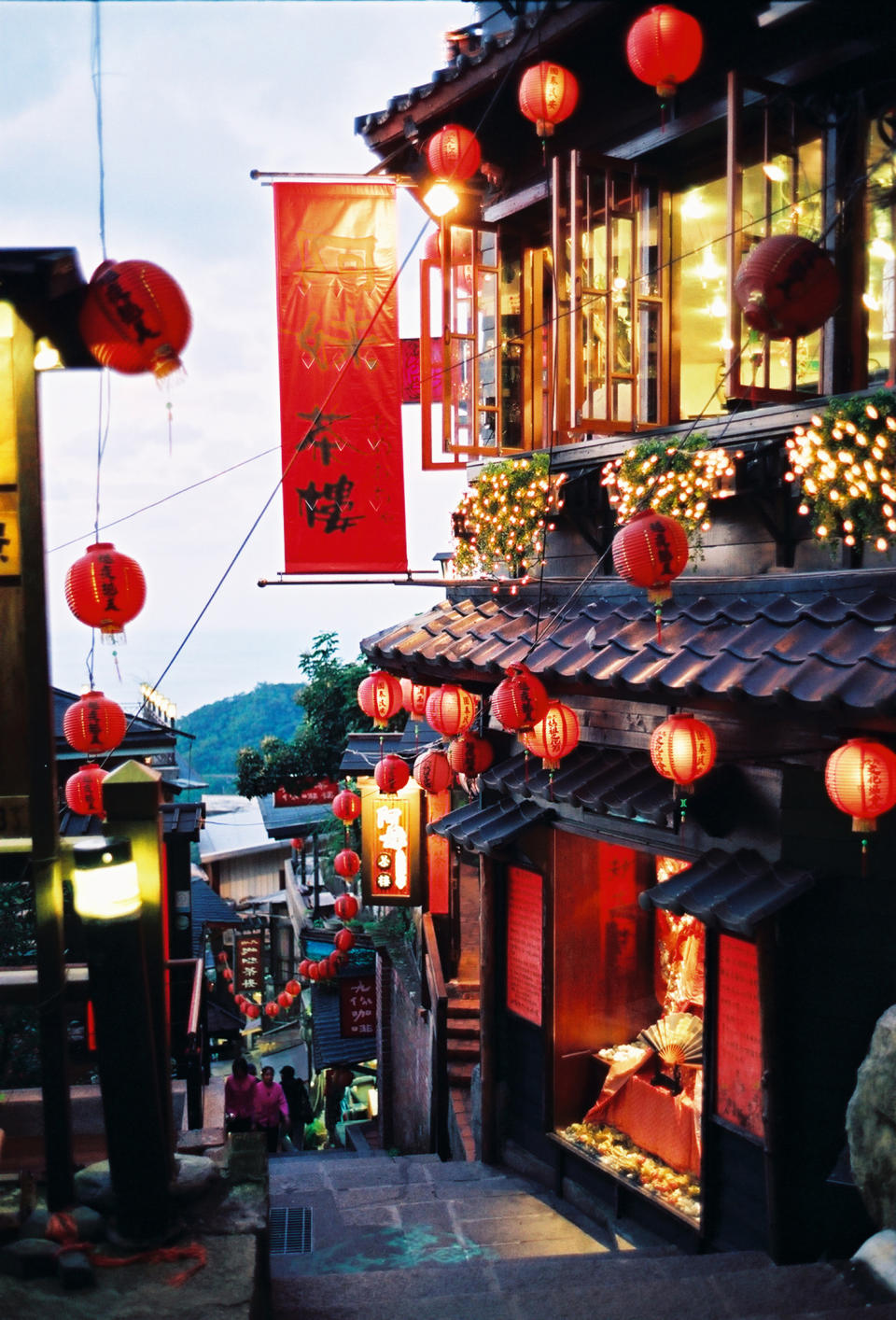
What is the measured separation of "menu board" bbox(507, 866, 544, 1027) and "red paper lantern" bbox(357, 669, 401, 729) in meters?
2.89

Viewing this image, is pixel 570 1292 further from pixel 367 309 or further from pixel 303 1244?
pixel 367 309

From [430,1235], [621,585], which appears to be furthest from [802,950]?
[430,1235]

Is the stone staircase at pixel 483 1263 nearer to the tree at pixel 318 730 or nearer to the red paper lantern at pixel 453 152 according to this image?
the red paper lantern at pixel 453 152

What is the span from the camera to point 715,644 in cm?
771

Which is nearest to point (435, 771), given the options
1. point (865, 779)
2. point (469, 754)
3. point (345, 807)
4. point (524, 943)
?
point (469, 754)

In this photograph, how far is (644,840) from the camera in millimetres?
9344

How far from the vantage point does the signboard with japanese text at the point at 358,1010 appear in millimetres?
22500

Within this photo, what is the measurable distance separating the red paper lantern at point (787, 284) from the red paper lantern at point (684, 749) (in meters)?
2.94

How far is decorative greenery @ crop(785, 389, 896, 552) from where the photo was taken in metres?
7.12

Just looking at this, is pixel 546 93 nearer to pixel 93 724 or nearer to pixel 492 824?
pixel 492 824

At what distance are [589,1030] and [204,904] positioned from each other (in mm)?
23912

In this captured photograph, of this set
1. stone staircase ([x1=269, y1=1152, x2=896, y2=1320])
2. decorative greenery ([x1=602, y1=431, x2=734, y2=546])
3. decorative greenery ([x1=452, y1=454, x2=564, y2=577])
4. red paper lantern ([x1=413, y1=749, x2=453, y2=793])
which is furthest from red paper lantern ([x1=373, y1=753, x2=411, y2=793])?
decorative greenery ([x1=602, y1=431, x2=734, y2=546])

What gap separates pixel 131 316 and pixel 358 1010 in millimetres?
19334

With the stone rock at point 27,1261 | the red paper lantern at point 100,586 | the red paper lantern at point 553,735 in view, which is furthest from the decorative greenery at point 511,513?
the stone rock at point 27,1261
